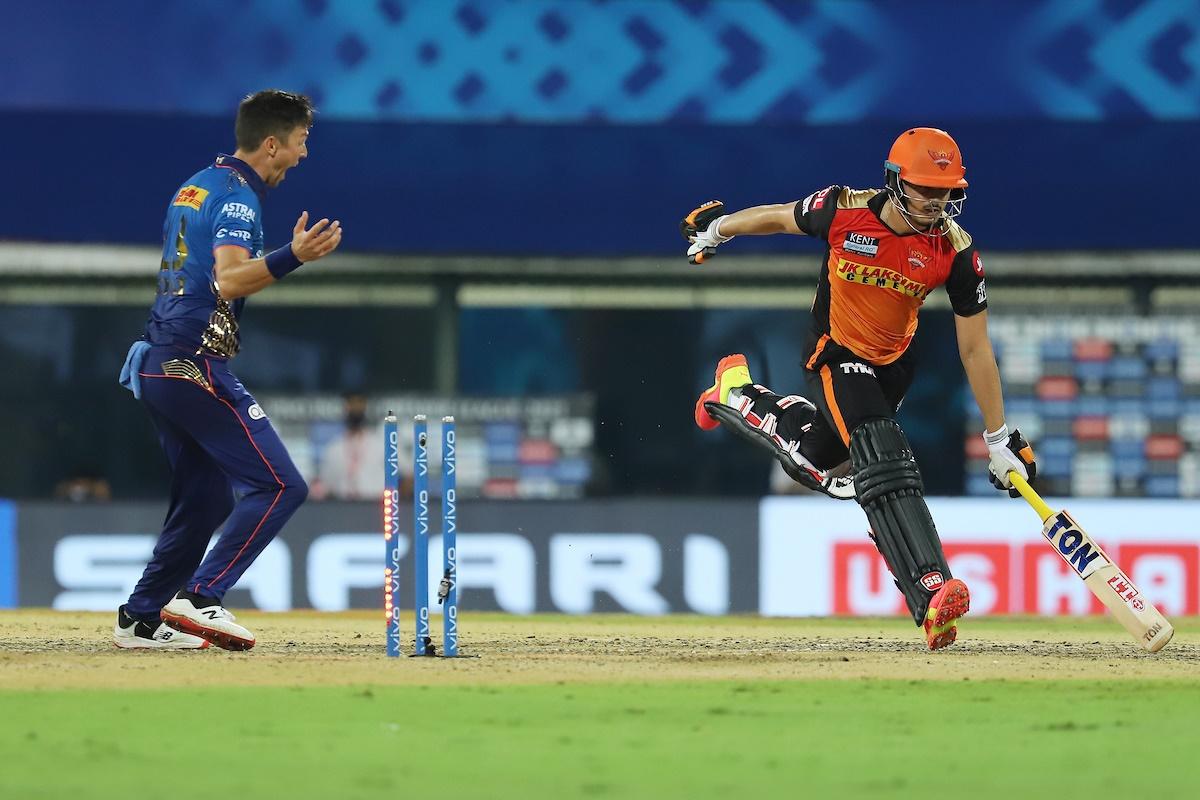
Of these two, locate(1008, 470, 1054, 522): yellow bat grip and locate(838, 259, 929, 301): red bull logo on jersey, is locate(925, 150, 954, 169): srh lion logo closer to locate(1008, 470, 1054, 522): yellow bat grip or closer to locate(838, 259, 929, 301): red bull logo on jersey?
locate(838, 259, 929, 301): red bull logo on jersey

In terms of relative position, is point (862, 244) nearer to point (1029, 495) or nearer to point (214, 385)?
point (1029, 495)

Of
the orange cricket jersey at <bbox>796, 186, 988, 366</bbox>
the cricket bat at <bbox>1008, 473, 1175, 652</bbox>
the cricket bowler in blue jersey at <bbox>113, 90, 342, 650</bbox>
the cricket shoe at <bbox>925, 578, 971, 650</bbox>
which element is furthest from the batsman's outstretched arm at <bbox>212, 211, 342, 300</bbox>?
the cricket bat at <bbox>1008, 473, 1175, 652</bbox>

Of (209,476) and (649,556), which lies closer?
(209,476)

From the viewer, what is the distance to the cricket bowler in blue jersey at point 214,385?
7.59 metres

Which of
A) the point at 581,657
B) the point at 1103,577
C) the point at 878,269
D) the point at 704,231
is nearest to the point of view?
the point at 878,269

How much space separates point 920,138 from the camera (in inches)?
315

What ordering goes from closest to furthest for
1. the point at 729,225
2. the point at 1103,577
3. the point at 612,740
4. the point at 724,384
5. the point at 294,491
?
the point at 612,740 → the point at 294,491 → the point at 1103,577 → the point at 729,225 → the point at 724,384

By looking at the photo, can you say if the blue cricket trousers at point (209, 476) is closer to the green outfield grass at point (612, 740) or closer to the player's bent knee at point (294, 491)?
the player's bent knee at point (294, 491)

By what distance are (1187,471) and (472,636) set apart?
6.59m

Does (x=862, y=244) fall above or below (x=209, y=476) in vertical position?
above

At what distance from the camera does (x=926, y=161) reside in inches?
312

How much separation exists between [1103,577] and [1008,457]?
626mm

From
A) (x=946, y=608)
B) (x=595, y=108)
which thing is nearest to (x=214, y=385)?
(x=946, y=608)

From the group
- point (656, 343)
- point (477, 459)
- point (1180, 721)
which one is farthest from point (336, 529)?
point (1180, 721)
